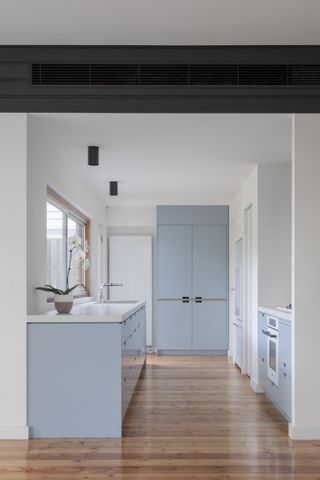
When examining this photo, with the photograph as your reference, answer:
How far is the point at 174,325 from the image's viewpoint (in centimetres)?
872

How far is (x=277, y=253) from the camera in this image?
5695 millimetres

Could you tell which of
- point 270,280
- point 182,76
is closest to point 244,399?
point 270,280

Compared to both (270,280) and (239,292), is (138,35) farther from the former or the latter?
(239,292)

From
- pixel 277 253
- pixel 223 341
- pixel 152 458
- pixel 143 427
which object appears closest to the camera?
pixel 152 458

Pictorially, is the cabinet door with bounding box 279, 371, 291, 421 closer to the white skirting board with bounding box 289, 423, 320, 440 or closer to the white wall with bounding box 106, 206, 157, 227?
the white skirting board with bounding box 289, 423, 320, 440

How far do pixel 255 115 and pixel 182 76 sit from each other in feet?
1.97

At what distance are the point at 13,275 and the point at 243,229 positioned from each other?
358 centimetres

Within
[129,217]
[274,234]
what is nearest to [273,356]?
Result: [274,234]

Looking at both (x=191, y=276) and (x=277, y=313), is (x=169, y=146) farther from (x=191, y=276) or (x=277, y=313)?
(x=191, y=276)

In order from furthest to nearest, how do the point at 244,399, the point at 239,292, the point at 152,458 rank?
the point at 239,292
the point at 244,399
the point at 152,458

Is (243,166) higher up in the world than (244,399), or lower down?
higher up

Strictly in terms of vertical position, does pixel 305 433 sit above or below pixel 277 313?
below

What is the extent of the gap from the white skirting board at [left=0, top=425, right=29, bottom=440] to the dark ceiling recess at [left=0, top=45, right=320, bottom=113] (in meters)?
2.24

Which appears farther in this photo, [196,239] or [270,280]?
[196,239]
